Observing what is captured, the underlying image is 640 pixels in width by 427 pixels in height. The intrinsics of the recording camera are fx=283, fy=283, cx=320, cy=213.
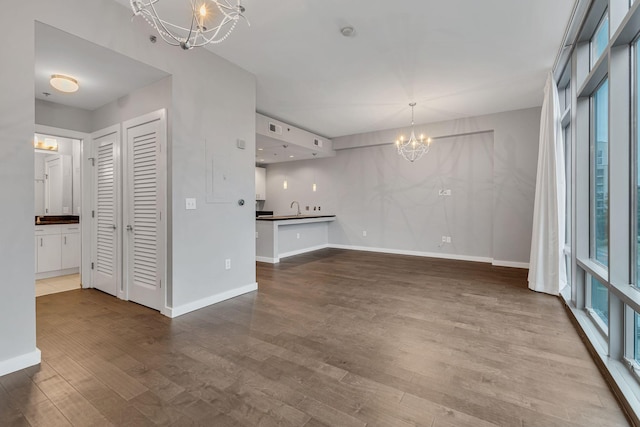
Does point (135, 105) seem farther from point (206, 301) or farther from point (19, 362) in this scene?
point (19, 362)

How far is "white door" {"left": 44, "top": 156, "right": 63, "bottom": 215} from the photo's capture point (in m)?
5.37

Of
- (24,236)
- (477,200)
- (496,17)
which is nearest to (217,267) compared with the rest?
(24,236)

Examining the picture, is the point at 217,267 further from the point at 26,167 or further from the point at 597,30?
the point at 597,30

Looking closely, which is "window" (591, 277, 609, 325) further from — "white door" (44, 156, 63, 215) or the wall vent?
"white door" (44, 156, 63, 215)

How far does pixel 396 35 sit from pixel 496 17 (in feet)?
3.04

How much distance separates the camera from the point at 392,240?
701 cm

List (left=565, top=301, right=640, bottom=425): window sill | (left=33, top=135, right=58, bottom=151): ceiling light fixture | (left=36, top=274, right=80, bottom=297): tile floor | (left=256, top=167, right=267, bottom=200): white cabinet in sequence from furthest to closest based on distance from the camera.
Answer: (left=256, top=167, right=267, bottom=200): white cabinet → (left=33, top=135, right=58, bottom=151): ceiling light fixture → (left=36, top=274, right=80, bottom=297): tile floor → (left=565, top=301, right=640, bottom=425): window sill

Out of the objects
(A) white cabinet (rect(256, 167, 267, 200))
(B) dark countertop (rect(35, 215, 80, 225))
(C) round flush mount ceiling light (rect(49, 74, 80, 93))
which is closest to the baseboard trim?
(A) white cabinet (rect(256, 167, 267, 200))

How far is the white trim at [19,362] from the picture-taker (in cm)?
196

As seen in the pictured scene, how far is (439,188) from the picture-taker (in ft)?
21.0

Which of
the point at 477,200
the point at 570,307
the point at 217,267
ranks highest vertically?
the point at 477,200

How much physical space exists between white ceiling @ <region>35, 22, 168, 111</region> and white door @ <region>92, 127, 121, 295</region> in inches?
18.5

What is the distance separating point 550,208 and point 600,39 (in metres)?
1.91

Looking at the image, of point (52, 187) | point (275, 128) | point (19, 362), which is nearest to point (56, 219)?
point (52, 187)
